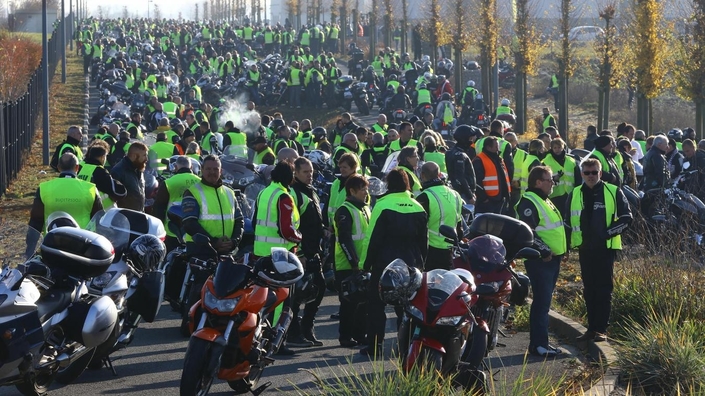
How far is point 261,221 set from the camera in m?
10.6

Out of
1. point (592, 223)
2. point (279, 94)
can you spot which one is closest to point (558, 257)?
point (592, 223)

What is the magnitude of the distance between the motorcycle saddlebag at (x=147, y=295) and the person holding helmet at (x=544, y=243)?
3.42 meters

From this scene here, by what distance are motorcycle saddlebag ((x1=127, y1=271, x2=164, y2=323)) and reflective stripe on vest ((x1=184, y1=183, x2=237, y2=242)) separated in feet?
5.77

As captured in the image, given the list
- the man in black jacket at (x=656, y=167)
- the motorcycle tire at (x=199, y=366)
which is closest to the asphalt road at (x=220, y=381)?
the motorcycle tire at (x=199, y=366)

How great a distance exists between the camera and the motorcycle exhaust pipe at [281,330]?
8.89 meters

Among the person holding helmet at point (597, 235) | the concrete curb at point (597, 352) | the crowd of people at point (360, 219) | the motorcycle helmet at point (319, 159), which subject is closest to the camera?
the concrete curb at point (597, 352)

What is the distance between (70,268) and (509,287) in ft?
11.0

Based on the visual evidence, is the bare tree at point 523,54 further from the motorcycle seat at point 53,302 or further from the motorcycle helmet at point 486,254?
the motorcycle seat at point 53,302

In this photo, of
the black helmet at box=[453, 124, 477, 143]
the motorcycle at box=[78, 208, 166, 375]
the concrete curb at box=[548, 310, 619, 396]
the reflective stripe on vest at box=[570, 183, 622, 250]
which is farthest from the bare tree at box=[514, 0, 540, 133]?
the motorcycle at box=[78, 208, 166, 375]

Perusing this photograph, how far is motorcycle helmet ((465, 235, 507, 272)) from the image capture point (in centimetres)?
918

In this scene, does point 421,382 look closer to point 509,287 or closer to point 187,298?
point 509,287

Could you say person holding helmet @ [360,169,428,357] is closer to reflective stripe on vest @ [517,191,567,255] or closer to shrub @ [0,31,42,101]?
reflective stripe on vest @ [517,191,567,255]

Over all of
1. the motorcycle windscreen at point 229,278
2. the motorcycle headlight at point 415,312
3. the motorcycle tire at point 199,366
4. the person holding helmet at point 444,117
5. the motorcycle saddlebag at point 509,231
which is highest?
the person holding helmet at point 444,117

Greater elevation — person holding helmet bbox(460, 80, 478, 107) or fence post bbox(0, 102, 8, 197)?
person holding helmet bbox(460, 80, 478, 107)
